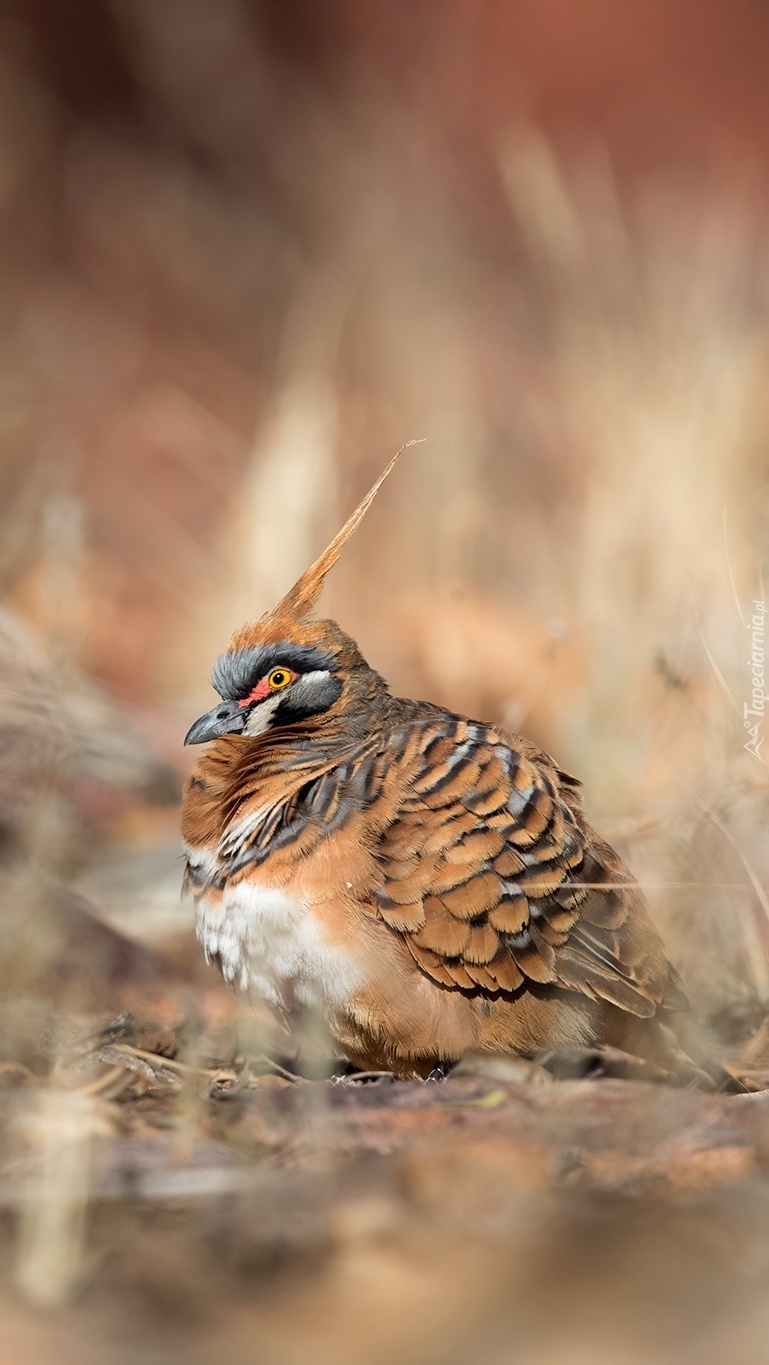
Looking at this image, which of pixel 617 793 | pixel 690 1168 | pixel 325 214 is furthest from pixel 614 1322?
pixel 325 214

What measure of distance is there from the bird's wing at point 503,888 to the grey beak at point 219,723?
45 centimetres

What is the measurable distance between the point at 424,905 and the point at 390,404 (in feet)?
19.0

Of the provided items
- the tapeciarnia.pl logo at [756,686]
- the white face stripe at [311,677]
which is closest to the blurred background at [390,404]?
the tapeciarnia.pl logo at [756,686]

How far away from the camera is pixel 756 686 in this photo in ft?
14.0

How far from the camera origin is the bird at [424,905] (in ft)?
10.6

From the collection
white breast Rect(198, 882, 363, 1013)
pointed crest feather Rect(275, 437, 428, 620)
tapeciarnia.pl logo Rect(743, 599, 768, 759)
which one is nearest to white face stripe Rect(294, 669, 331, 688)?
pointed crest feather Rect(275, 437, 428, 620)

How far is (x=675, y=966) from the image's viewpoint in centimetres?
362

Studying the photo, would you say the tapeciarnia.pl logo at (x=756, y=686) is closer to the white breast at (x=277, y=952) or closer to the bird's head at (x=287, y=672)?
the bird's head at (x=287, y=672)

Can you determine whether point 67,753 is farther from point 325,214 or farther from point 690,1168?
point 325,214

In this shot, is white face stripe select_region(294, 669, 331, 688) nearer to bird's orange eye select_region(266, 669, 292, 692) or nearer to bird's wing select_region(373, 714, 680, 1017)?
bird's orange eye select_region(266, 669, 292, 692)

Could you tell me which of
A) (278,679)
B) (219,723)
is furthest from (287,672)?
(219,723)

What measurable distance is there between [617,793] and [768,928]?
74 centimetres

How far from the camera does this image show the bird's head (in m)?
3.79

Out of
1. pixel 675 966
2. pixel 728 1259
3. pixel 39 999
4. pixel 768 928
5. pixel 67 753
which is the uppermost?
pixel 768 928
